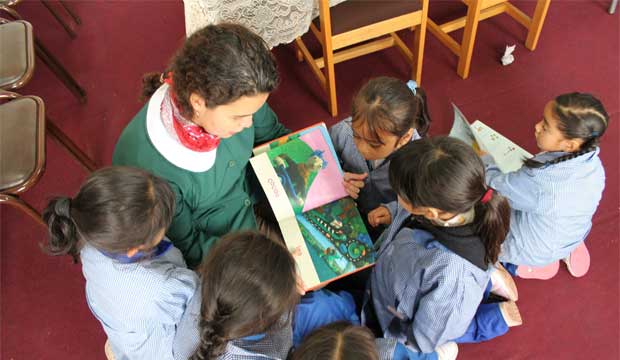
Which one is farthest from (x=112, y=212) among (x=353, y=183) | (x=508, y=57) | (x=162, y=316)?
(x=508, y=57)

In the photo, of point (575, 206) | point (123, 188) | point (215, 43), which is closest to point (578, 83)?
point (575, 206)

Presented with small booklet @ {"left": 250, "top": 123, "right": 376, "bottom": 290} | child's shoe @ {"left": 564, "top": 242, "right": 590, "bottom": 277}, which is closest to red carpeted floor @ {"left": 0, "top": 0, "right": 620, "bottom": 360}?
child's shoe @ {"left": 564, "top": 242, "right": 590, "bottom": 277}

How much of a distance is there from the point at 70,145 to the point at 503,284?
1.93 meters

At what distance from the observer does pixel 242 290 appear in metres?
1.02

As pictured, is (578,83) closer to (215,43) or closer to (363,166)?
(363,166)

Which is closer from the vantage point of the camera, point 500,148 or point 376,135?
point 376,135

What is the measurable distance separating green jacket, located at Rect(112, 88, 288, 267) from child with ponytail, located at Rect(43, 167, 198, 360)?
0.35ft

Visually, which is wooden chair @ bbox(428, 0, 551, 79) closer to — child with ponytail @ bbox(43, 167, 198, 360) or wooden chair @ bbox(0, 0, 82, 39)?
child with ponytail @ bbox(43, 167, 198, 360)

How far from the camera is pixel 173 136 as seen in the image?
4.00 ft

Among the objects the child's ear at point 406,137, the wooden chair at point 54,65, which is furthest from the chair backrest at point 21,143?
the child's ear at point 406,137

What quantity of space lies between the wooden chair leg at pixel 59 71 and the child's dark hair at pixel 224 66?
149 cm

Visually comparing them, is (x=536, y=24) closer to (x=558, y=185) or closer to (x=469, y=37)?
(x=469, y=37)

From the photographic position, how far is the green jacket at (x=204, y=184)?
1.26 meters

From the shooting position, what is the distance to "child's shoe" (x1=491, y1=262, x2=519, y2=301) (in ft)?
5.24
